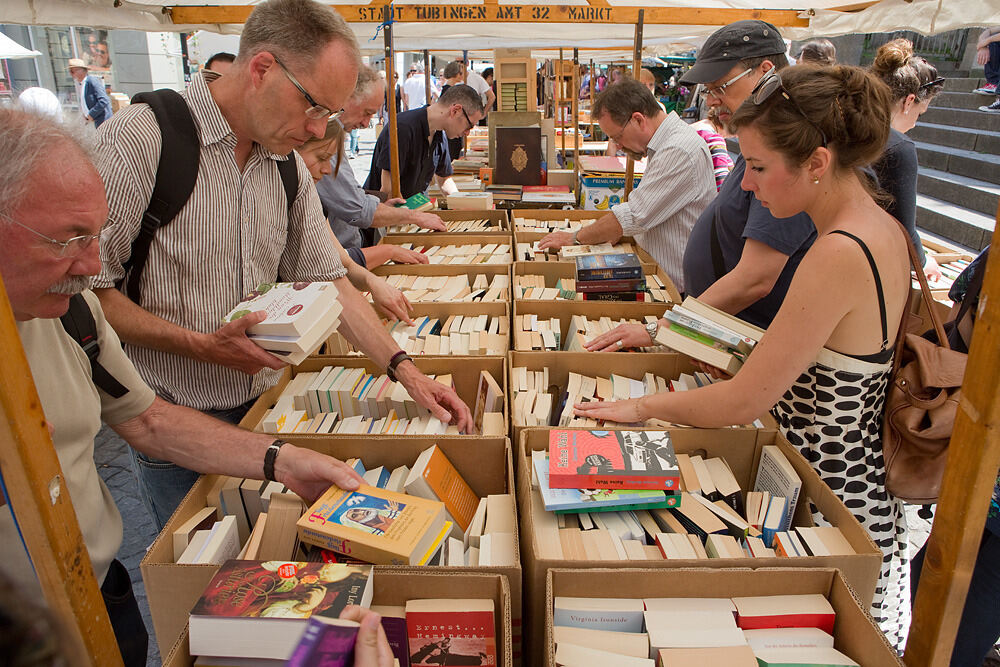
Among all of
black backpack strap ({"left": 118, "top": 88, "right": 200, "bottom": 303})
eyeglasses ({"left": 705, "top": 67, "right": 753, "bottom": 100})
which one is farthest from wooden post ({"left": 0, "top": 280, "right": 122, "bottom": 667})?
eyeglasses ({"left": 705, "top": 67, "right": 753, "bottom": 100})

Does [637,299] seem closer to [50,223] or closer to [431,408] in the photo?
[431,408]

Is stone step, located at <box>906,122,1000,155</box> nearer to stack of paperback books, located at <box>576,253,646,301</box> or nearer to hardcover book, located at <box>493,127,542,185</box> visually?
hardcover book, located at <box>493,127,542,185</box>

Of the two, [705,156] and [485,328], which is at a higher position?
[705,156]

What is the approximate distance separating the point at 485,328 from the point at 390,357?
683mm

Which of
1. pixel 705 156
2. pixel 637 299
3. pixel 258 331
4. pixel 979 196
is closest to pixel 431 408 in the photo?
pixel 258 331

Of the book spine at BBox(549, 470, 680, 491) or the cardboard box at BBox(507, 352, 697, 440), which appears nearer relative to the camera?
the book spine at BBox(549, 470, 680, 491)

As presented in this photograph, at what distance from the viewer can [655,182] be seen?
340 centimetres

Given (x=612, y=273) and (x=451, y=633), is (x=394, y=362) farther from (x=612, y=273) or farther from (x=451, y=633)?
(x=612, y=273)

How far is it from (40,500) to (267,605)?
1.39ft

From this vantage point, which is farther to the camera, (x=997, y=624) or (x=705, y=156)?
(x=705, y=156)

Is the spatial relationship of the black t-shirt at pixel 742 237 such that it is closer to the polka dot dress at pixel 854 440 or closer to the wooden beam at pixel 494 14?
the polka dot dress at pixel 854 440

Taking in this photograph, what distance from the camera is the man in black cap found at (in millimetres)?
2111

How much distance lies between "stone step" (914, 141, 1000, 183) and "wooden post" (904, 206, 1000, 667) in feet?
24.0

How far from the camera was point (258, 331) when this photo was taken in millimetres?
1623
